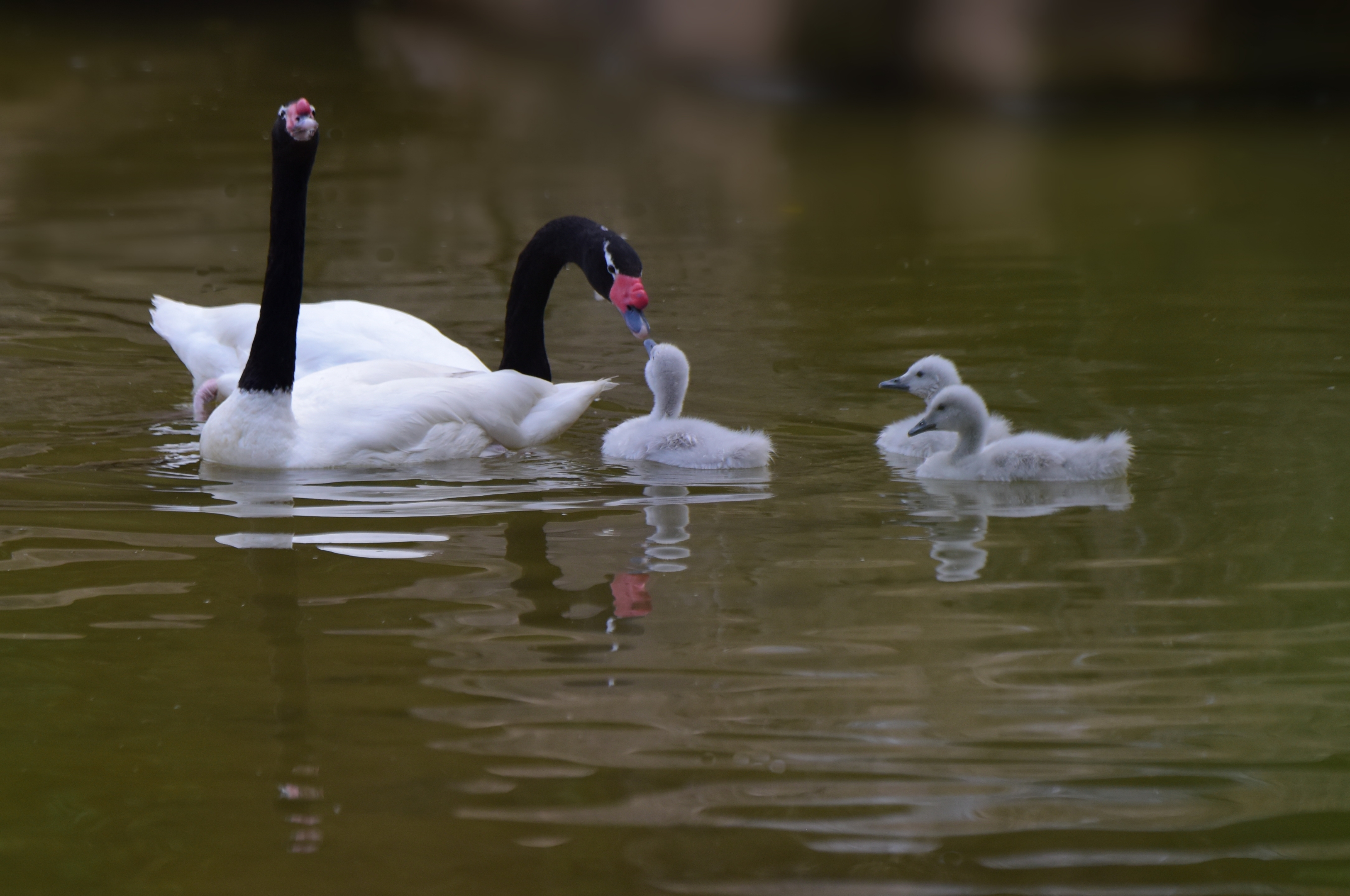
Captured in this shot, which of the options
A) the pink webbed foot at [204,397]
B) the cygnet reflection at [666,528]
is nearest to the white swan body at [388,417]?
the pink webbed foot at [204,397]

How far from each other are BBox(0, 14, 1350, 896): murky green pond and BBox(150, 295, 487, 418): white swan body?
234mm

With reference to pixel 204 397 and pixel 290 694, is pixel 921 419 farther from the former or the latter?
pixel 204 397

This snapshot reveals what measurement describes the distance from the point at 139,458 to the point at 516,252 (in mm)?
4959

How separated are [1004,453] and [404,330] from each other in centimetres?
262

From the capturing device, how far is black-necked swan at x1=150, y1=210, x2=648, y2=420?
23.1ft

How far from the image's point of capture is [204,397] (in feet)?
23.7

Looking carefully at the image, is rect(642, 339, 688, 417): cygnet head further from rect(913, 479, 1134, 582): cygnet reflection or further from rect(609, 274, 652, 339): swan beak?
rect(913, 479, 1134, 582): cygnet reflection

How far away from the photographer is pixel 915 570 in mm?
4906

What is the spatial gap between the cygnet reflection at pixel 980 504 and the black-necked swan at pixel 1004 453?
3 centimetres

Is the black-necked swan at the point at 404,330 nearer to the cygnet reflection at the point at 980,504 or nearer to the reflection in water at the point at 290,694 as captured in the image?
the cygnet reflection at the point at 980,504

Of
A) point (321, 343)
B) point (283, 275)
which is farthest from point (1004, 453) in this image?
point (321, 343)

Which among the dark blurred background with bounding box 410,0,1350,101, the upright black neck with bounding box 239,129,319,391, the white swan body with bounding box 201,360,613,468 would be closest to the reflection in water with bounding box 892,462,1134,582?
the white swan body with bounding box 201,360,613,468

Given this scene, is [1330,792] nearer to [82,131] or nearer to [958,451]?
[958,451]

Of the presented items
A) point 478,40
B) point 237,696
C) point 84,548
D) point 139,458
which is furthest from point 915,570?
point 478,40
